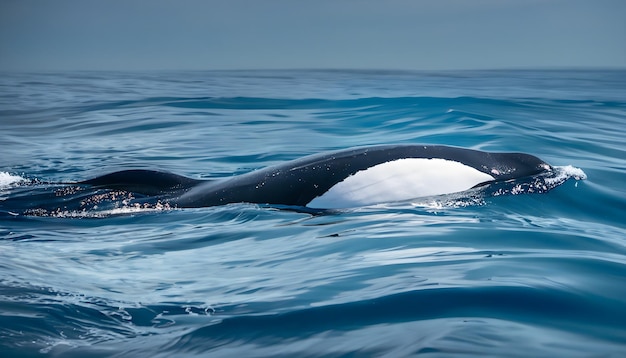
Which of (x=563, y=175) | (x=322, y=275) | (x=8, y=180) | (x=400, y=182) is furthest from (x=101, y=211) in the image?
(x=563, y=175)

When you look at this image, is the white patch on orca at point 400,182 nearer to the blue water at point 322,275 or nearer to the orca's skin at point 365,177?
the orca's skin at point 365,177

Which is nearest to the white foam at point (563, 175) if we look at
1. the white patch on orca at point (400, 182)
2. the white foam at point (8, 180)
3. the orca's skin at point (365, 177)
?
the orca's skin at point (365, 177)

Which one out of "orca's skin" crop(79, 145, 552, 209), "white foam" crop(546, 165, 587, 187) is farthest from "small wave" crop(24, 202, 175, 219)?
"white foam" crop(546, 165, 587, 187)

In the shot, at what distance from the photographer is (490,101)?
73.5 ft

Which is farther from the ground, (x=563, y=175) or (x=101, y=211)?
(x=563, y=175)

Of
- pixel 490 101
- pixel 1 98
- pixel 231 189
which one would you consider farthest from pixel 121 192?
pixel 1 98

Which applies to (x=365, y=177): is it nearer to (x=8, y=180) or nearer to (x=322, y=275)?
(x=322, y=275)

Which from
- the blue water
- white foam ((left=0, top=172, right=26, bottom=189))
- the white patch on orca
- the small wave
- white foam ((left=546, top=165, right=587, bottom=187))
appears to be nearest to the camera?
the blue water

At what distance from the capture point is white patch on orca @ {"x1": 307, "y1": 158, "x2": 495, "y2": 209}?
7.05 metres

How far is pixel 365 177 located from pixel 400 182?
328mm

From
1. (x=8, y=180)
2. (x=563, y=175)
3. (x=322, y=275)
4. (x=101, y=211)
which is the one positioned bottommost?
(x=322, y=275)

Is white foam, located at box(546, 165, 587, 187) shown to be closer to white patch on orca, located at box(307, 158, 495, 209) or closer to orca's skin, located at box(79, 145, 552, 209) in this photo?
orca's skin, located at box(79, 145, 552, 209)

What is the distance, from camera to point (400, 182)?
7.18 meters

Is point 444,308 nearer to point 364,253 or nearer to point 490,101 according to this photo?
point 364,253
